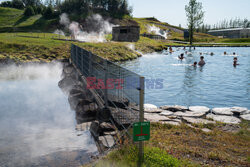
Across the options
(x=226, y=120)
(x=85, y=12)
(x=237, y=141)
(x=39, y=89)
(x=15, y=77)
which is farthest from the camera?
(x=85, y=12)

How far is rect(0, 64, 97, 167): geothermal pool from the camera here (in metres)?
5.61

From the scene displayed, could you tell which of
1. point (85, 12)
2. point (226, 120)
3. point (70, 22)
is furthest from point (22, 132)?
point (85, 12)

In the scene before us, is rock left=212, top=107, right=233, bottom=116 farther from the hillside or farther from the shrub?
the shrub

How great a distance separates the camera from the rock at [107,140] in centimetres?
584

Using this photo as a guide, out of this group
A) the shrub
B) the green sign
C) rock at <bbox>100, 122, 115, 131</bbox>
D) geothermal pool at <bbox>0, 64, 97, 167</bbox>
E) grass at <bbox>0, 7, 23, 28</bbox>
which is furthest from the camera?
the shrub

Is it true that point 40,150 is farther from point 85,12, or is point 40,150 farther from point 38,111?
point 85,12

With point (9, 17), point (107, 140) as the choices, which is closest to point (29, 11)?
point (9, 17)

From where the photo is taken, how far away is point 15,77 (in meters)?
17.4

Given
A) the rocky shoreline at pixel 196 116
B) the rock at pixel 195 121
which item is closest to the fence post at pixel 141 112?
the rocky shoreline at pixel 196 116

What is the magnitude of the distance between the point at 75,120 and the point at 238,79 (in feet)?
55.1

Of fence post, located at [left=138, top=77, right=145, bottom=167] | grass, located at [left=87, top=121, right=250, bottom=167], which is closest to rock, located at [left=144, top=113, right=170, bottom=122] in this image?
grass, located at [left=87, top=121, right=250, bottom=167]

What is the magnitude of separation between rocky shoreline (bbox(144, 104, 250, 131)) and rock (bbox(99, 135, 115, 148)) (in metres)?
1.80

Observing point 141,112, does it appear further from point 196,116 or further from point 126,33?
point 126,33

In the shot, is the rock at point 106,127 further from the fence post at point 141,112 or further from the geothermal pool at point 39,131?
the fence post at point 141,112
